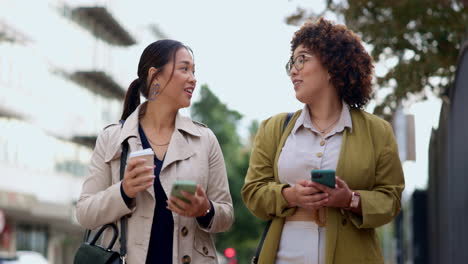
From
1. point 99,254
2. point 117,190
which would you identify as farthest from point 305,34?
point 99,254

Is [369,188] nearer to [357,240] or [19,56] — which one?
[357,240]

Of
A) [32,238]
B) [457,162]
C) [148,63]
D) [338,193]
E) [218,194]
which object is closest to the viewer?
[338,193]

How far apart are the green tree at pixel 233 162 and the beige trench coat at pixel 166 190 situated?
46.1 metres

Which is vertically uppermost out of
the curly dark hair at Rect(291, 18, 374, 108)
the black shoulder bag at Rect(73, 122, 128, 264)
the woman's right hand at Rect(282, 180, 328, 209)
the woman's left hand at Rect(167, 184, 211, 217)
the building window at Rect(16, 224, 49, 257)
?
the curly dark hair at Rect(291, 18, 374, 108)

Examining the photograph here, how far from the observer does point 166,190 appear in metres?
5.36

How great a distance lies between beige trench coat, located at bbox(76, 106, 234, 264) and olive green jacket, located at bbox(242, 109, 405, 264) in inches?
16.2

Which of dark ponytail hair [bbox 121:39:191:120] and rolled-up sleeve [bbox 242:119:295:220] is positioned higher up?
dark ponytail hair [bbox 121:39:191:120]

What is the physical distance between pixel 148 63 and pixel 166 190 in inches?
35.7

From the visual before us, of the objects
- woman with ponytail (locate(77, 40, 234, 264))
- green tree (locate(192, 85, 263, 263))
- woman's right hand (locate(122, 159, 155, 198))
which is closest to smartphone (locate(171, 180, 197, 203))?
woman with ponytail (locate(77, 40, 234, 264))

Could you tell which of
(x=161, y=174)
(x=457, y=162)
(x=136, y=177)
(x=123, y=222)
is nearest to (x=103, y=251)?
(x=123, y=222)

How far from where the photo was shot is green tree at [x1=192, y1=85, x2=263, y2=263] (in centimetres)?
5344

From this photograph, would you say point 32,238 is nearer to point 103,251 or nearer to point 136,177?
point 103,251

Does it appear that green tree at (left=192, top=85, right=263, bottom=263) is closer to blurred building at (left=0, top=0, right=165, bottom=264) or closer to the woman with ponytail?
blurred building at (left=0, top=0, right=165, bottom=264)

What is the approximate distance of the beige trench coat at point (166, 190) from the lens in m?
5.26
